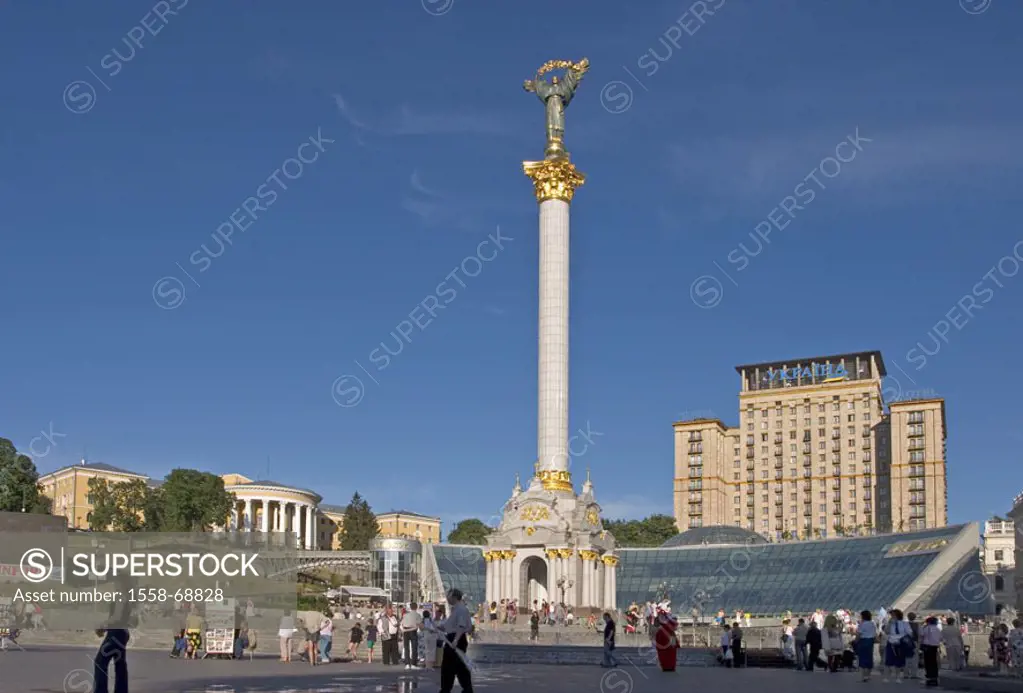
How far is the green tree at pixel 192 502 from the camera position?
109m

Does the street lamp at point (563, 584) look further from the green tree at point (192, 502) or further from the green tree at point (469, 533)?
the green tree at point (469, 533)

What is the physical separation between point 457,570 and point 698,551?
74.3ft

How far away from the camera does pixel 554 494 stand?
64.2 metres

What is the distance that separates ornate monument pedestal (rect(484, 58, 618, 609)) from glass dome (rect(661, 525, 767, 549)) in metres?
55.4

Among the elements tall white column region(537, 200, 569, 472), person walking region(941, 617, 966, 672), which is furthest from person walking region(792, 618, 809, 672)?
tall white column region(537, 200, 569, 472)

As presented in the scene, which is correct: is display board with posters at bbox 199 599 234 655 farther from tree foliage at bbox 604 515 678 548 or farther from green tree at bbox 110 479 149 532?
tree foliage at bbox 604 515 678 548

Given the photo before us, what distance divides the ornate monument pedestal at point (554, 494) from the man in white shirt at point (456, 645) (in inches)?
1700

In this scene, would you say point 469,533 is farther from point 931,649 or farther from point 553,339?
point 931,649

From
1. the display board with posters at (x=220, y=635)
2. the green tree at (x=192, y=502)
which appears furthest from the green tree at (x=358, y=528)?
the display board with posters at (x=220, y=635)

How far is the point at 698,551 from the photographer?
372ft

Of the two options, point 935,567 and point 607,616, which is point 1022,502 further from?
point 935,567

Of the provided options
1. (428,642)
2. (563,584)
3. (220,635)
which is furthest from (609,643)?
(563,584)

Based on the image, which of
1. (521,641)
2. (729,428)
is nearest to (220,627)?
(521,641)

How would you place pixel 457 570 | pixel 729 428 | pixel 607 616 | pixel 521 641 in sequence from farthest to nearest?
1. pixel 729 428
2. pixel 457 570
3. pixel 521 641
4. pixel 607 616
